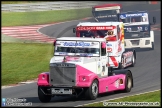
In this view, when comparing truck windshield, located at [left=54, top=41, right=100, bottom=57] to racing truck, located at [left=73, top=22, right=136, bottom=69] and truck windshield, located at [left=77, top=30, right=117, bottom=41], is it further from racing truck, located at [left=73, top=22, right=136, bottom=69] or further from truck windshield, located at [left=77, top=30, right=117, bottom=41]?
truck windshield, located at [left=77, top=30, right=117, bottom=41]

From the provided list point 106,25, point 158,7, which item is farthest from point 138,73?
point 158,7

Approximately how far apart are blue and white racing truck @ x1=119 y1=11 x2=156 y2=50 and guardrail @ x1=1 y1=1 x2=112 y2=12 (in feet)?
56.4

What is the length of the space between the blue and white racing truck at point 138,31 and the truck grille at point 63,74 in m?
17.5

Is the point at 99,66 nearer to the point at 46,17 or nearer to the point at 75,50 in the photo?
the point at 75,50

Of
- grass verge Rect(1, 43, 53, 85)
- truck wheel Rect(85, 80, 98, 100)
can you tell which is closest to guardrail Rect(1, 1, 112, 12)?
grass verge Rect(1, 43, 53, 85)

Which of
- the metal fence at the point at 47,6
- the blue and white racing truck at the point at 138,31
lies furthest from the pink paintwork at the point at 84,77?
the metal fence at the point at 47,6

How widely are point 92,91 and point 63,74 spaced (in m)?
1.05

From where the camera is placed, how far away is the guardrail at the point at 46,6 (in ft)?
167

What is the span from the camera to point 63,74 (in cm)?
1866

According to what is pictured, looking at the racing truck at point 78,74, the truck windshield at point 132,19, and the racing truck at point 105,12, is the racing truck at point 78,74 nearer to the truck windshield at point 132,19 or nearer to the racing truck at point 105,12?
the truck windshield at point 132,19

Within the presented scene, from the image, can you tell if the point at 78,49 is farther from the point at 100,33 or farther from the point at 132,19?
the point at 132,19

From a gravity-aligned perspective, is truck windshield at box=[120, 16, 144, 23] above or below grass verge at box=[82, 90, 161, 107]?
above

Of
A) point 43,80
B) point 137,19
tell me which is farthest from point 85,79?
point 137,19

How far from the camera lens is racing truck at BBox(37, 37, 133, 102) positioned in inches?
733
